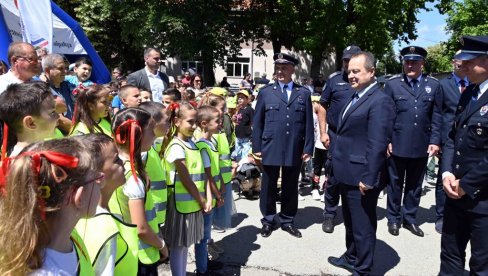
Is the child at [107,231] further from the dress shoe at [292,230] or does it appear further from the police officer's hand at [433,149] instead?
the police officer's hand at [433,149]

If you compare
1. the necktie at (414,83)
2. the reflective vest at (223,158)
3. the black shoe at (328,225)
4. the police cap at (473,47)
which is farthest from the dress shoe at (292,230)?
the police cap at (473,47)

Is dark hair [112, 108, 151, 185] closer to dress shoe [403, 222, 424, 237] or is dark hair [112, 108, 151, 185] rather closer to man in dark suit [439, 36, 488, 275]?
man in dark suit [439, 36, 488, 275]

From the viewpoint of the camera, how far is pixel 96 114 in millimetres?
3348

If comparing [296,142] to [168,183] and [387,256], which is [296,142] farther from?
[168,183]

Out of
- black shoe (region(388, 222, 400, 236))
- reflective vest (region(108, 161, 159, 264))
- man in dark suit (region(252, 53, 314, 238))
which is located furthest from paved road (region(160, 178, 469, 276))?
reflective vest (region(108, 161, 159, 264))

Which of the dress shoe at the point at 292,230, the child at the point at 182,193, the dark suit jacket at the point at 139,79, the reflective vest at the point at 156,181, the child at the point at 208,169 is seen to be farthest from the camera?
the dark suit jacket at the point at 139,79

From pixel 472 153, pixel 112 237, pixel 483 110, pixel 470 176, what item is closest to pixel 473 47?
pixel 483 110

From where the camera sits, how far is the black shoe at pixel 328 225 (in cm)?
511

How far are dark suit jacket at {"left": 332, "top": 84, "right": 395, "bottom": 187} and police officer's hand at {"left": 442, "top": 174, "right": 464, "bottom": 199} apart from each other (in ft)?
1.88

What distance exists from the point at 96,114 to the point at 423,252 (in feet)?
12.6

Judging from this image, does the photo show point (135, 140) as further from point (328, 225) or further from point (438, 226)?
point (438, 226)

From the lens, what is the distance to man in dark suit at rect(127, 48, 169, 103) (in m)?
5.37

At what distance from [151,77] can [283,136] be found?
Result: 80.2 inches

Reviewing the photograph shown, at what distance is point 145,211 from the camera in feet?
7.98
